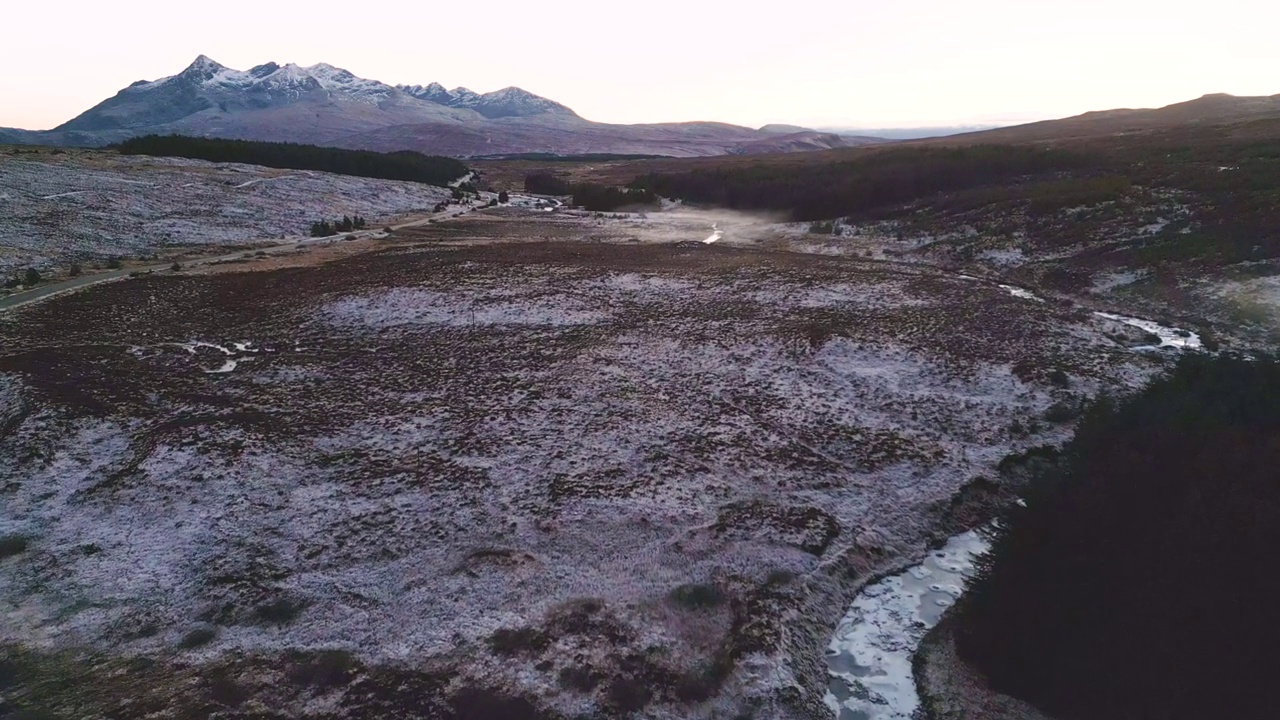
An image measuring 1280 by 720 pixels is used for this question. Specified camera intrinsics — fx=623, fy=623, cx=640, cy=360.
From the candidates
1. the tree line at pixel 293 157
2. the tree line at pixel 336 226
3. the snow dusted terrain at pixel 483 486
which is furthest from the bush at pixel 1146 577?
the tree line at pixel 293 157

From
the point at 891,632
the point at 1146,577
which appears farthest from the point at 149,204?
the point at 1146,577

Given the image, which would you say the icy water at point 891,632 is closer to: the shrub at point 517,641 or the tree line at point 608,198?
the shrub at point 517,641

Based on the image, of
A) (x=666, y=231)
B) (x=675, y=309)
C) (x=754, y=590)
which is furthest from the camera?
(x=666, y=231)

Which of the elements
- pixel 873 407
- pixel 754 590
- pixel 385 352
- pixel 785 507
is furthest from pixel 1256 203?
pixel 385 352

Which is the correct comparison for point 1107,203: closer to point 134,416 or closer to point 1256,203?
point 1256,203

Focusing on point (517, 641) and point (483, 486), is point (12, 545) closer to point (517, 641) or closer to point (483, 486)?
point (483, 486)

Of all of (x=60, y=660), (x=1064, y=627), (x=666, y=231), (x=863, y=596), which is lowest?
(x=863, y=596)

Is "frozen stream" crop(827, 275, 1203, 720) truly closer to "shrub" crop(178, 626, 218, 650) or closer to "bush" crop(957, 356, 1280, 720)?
Result: "bush" crop(957, 356, 1280, 720)
